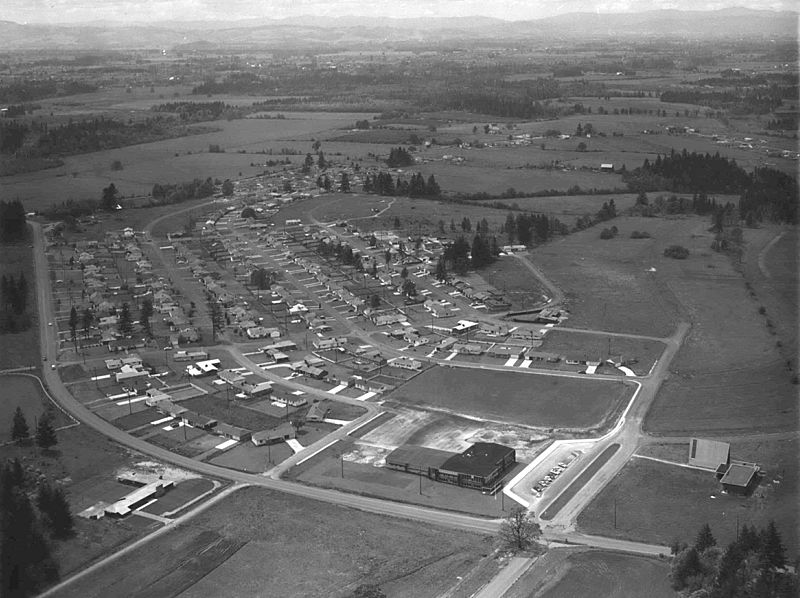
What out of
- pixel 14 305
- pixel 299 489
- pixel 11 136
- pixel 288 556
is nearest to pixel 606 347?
pixel 299 489

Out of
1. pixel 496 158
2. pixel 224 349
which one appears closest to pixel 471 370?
pixel 224 349

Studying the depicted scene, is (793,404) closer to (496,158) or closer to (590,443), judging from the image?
(590,443)

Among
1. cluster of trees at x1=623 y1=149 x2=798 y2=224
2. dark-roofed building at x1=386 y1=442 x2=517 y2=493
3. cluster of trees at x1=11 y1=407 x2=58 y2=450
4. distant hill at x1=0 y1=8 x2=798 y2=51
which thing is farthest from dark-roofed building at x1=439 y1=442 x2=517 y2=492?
distant hill at x1=0 y1=8 x2=798 y2=51

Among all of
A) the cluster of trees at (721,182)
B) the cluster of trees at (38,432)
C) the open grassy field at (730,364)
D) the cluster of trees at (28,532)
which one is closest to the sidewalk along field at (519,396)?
the open grassy field at (730,364)

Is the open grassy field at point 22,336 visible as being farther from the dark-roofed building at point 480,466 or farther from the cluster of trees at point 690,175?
the cluster of trees at point 690,175

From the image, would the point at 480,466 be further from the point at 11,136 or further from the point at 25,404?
the point at 11,136

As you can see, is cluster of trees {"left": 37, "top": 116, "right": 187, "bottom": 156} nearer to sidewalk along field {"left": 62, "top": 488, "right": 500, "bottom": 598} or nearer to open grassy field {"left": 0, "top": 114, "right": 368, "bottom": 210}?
open grassy field {"left": 0, "top": 114, "right": 368, "bottom": 210}

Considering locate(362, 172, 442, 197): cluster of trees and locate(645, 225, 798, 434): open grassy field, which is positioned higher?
locate(362, 172, 442, 197): cluster of trees
